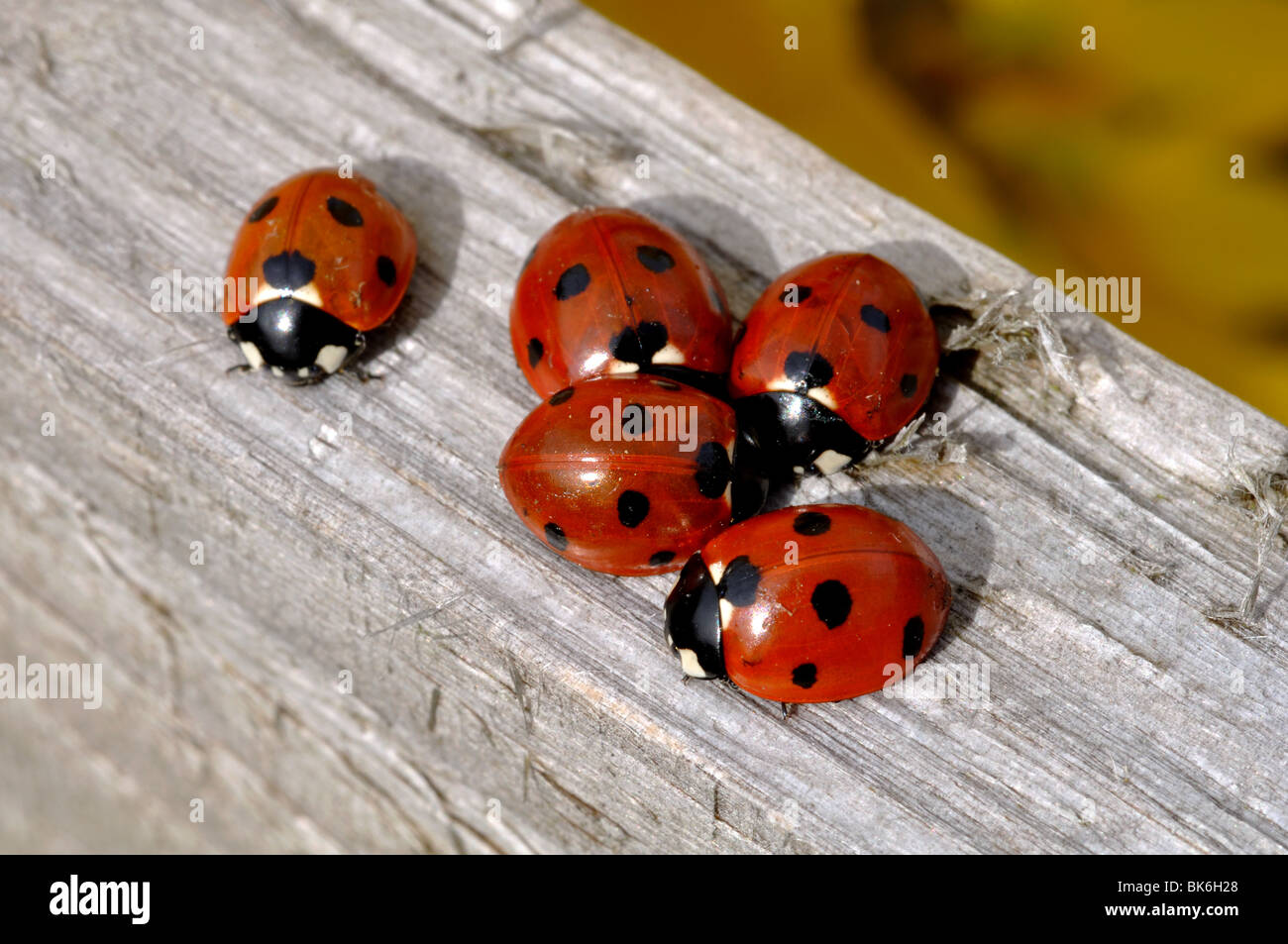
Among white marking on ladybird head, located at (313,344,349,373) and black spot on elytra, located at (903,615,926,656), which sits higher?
white marking on ladybird head, located at (313,344,349,373)

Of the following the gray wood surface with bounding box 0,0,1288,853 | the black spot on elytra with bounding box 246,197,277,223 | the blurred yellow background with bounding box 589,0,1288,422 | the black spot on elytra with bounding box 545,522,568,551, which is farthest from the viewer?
the blurred yellow background with bounding box 589,0,1288,422

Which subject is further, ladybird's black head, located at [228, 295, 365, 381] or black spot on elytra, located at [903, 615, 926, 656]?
ladybird's black head, located at [228, 295, 365, 381]

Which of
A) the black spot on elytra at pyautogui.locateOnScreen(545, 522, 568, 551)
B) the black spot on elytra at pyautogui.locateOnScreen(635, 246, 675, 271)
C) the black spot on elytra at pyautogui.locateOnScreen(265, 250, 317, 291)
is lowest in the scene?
the black spot on elytra at pyautogui.locateOnScreen(545, 522, 568, 551)

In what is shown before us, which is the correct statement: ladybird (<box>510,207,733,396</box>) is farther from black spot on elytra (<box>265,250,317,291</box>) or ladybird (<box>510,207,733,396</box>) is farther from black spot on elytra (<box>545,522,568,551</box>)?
black spot on elytra (<box>265,250,317,291</box>)

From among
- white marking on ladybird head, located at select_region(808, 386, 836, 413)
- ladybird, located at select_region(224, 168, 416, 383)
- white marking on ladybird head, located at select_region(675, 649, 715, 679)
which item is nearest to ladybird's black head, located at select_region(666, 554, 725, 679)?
white marking on ladybird head, located at select_region(675, 649, 715, 679)

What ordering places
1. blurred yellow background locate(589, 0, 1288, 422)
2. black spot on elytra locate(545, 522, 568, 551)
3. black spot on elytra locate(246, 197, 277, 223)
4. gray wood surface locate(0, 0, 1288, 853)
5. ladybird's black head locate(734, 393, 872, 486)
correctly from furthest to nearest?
blurred yellow background locate(589, 0, 1288, 422), black spot on elytra locate(246, 197, 277, 223), ladybird's black head locate(734, 393, 872, 486), black spot on elytra locate(545, 522, 568, 551), gray wood surface locate(0, 0, 1288, 853)

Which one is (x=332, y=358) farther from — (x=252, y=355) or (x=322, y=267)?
(x=322, y=267)

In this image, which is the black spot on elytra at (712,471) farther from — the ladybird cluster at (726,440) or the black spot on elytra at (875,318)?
the black spot on elytra at (875,318)
